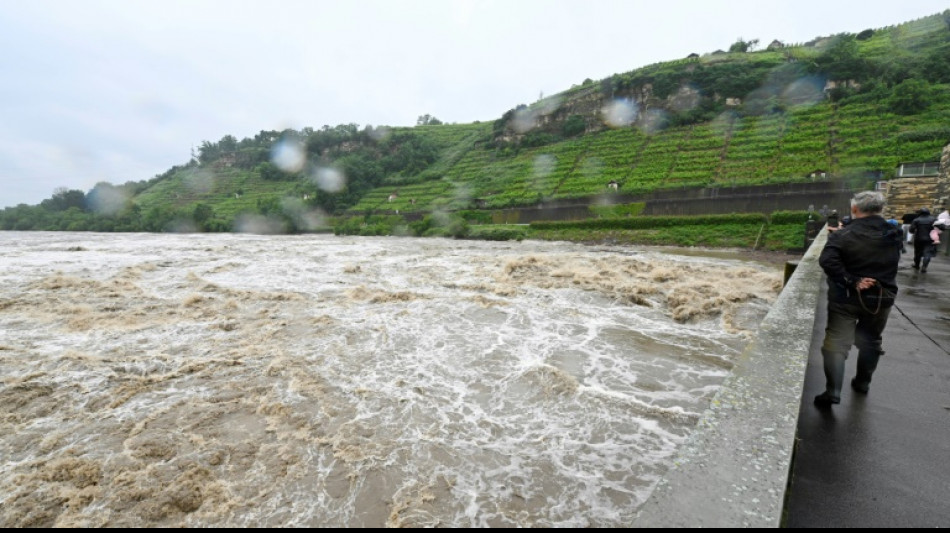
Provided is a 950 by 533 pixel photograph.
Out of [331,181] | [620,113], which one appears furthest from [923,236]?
[331,181]

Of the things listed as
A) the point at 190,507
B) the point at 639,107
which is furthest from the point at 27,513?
the point at 639,107

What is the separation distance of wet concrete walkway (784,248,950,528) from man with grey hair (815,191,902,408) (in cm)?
33

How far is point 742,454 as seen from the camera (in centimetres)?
208

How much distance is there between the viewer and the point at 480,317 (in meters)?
9.53

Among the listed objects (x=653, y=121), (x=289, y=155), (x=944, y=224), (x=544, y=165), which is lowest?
(x=944, y=224)

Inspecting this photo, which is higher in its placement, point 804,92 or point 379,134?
point 379,134

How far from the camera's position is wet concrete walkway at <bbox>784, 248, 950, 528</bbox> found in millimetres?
2303

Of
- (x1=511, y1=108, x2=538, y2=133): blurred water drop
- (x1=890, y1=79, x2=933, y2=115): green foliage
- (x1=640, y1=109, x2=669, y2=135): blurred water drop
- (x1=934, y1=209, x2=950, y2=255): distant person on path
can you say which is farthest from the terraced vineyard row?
(x1=934, y1=209, x2=950, y2=255): distant person on path

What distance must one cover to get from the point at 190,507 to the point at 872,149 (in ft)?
160

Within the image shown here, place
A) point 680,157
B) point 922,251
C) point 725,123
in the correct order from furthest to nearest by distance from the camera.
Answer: point 725,123 < point 680,157 < point 922,251

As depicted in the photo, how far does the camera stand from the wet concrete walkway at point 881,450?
2.30 metres

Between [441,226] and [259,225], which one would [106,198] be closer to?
[259,225]

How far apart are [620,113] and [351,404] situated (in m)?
71.5

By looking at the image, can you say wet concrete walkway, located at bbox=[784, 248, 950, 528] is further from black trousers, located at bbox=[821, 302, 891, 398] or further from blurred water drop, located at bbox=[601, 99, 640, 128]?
blurred water drop, located at bbox=[601, 99, 640, 128]
